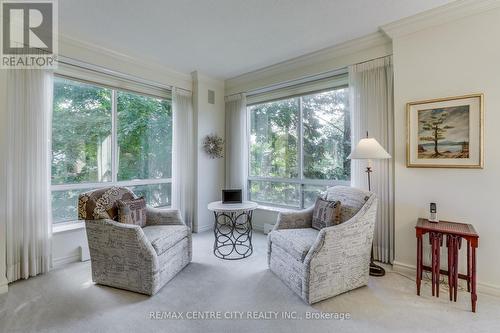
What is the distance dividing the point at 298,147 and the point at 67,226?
3341 millimetres

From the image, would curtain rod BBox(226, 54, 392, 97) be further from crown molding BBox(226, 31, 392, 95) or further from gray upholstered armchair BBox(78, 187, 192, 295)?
gray upholstered armchair BBox(78, 187, 192, 295)

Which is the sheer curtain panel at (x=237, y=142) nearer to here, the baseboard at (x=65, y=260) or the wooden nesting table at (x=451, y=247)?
the baseboard at (x=65, y=260)

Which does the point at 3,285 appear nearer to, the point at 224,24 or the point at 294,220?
the point at 294,220

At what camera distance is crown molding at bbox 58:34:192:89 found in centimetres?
290

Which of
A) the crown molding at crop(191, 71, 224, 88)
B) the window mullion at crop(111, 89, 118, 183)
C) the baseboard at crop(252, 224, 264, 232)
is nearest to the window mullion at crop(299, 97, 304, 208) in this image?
the baseboard at crop(252, 224, 264, 232)

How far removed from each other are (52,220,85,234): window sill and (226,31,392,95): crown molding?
10.3 feet

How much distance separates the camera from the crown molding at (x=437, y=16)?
225 centimetres

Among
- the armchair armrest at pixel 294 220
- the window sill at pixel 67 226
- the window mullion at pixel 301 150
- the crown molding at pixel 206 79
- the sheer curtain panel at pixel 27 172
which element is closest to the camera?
the sheer curtain panel at pixel 27 172

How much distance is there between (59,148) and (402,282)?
4.13 metres

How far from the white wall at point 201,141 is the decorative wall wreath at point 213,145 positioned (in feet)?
0.22

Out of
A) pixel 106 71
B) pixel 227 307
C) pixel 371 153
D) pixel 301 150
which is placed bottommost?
pixel 227 307

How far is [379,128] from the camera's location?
293 cm

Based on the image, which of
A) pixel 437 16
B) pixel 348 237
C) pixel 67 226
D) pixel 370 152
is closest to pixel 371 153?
pixel 370 152

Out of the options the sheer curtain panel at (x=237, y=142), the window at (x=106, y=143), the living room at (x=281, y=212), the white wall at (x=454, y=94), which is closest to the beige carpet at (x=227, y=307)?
the living room at (x=281, y=212)
